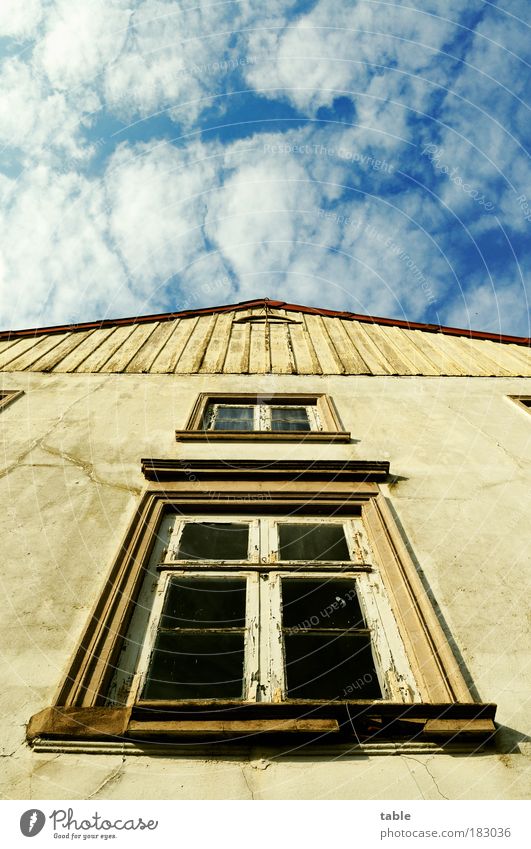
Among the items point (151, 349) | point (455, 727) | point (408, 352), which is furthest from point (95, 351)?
point (455, 727)

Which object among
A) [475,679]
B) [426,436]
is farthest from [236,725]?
[426,436]

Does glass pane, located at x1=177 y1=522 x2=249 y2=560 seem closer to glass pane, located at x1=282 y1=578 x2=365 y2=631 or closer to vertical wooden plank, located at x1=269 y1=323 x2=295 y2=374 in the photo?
glass pane, located at x1=282 y1=578 x2=365 y2=631

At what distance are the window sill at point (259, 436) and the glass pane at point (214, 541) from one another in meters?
1.31

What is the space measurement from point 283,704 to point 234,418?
3.82 metres

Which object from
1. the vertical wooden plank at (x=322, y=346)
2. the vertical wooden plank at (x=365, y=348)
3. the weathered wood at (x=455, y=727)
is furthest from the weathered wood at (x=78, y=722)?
the vertical wooden plank at (x=365, y=348)

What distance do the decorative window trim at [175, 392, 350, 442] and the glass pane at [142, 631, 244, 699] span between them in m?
2.38

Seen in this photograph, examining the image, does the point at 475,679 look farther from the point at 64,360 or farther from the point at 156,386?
the point at 64,360

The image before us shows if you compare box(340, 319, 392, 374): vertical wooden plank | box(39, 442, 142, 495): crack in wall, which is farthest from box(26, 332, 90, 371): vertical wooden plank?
box(340, 319, 392, 374): vertical wooden plank

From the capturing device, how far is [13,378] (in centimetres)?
633

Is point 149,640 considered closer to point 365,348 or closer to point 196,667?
point 196,667

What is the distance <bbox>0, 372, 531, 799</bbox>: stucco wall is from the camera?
2.17 meters

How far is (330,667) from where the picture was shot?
272 cm

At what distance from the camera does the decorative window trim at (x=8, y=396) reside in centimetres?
562

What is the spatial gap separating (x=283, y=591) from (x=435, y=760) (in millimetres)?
1225
